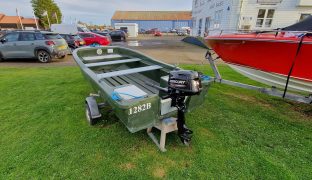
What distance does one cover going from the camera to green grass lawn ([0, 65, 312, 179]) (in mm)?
2168

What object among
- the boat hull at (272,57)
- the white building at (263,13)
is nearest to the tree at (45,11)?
the white building at (263,13)

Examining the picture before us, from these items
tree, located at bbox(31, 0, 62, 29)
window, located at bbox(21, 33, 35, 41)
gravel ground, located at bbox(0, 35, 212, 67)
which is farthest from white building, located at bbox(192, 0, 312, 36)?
tree, located at bbox(31, 0, 62, 29)

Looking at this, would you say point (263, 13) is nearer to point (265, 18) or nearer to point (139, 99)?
point (265, 18)

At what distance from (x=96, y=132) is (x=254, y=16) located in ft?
46.7

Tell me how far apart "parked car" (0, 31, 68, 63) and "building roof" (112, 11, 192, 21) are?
57056 millimetres

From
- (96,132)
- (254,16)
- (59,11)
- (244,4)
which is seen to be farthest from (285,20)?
(59,11)

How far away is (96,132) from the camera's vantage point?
2887mm

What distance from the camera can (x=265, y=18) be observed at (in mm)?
12992

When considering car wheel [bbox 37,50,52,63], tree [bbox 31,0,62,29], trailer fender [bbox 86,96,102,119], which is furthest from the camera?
tree [bbox 31,0,62,29]

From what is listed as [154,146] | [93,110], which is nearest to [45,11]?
[93,110]

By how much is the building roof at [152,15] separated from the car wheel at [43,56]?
57367mm

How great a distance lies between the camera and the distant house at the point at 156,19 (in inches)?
2368

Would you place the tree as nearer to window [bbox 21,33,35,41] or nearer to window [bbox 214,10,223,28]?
window [bbox 21,33,35,41]

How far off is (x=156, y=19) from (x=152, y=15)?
3.79 metres
